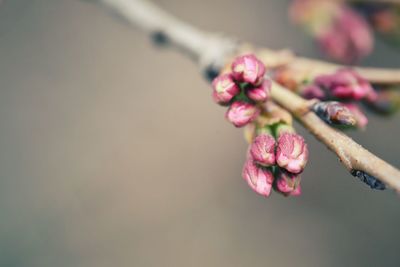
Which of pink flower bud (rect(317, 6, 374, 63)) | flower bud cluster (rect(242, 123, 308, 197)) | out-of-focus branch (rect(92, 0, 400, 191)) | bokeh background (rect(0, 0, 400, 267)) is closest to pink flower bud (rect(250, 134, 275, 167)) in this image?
flower bud cluster (rect(242, 123, 308, 197))

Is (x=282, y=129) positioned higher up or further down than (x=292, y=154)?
higher up

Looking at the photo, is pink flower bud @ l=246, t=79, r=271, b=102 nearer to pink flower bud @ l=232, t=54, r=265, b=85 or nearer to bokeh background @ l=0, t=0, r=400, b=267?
pink flower bud @ l=232, t=54, r=265, b=85

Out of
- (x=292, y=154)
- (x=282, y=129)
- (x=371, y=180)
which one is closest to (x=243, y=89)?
(x=282, y=129)

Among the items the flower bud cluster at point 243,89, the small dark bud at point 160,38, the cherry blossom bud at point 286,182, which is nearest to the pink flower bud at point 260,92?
the flower bud cluster at point 243,89

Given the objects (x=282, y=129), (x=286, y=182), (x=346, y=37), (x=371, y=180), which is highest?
(x=346, y=37)

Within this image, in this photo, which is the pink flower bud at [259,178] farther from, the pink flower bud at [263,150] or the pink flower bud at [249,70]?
the pink flower bud at [249,70]

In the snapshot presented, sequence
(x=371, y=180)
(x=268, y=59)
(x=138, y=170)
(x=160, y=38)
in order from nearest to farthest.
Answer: (x=371, y=180), (x=268, y=59), (x=160, y=38), (x=138, y=170)

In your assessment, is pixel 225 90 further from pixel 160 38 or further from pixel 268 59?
pixel 160 38

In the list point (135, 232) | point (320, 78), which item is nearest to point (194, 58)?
point (320, 78)
